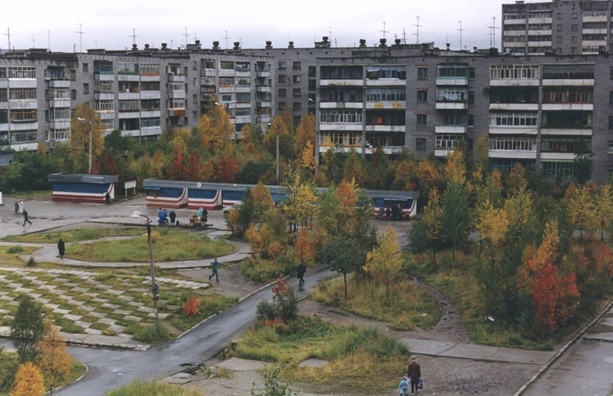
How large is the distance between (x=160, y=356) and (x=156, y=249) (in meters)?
18.8

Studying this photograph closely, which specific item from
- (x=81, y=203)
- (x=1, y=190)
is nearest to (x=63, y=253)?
(x=81, y=203)

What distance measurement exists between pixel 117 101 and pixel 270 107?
2930 cm

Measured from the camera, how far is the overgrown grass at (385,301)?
41.7m

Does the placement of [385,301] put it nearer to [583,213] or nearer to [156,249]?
[156,249]

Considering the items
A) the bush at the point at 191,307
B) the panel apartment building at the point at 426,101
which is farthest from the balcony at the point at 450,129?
the bush at the point at 191,307

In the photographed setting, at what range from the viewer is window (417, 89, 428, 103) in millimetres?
80000

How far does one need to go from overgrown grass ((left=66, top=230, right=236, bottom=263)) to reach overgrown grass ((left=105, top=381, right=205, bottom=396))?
73.5 ft

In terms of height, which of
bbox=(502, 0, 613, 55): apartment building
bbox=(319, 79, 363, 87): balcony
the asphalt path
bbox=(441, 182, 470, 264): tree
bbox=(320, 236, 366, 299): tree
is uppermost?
bbox=(502, 0, 613, 55): apartment building

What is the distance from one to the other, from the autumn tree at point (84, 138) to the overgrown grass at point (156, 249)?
2601 cm

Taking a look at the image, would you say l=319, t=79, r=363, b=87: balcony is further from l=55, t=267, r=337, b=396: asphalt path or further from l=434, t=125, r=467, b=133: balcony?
l=55, t=267, r=337, b=396: asphalt path

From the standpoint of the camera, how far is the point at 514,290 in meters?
40.0

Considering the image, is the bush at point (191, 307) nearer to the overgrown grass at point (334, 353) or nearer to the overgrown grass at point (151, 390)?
the overgrown grass at point (334, 353)

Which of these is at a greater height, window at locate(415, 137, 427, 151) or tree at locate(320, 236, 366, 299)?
window at locate(415, 137, 427, 151)

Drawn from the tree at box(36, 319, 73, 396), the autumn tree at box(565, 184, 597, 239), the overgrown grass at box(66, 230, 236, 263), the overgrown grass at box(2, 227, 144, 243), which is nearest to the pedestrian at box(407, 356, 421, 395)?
the tree at box(36, 319, 73, 396)
